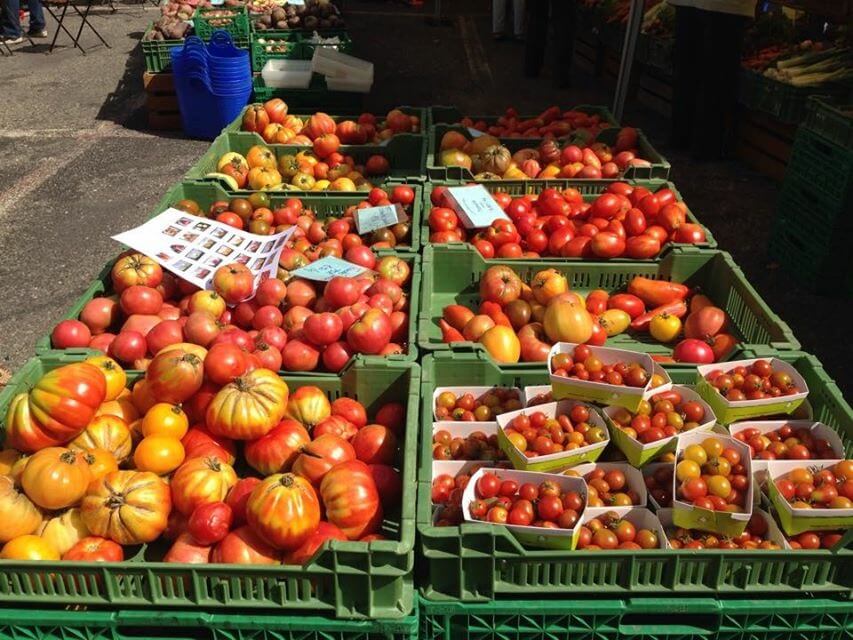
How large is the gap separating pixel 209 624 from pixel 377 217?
275 centimetres

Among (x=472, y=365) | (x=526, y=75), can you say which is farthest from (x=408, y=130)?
(x=526, y=75)

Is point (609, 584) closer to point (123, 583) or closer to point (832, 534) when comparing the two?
point (832, 534)

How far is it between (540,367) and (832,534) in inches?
48.6

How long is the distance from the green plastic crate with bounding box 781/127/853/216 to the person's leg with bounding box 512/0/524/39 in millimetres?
8581

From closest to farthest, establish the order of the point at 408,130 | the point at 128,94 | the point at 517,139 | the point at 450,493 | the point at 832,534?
the point at 832,534
the point at 450,493
the point at 517,139
the point at 408,130
the point at 128,94

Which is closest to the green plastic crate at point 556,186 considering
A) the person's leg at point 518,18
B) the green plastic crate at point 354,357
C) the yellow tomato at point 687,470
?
the green plastic crate at point 354,357

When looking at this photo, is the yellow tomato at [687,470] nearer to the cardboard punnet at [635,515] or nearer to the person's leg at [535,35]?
the cardboard punnet at [635,515]

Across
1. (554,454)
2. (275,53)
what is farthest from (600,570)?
(275,53)

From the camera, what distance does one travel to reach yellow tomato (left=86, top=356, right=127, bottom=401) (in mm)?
2867

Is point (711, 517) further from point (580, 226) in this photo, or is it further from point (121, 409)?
point (580, 226)

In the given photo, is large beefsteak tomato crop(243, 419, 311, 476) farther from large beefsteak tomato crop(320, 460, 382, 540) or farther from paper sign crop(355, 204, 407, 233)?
paper sign crop(355, 204, 407, 233)

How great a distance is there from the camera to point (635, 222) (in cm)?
420

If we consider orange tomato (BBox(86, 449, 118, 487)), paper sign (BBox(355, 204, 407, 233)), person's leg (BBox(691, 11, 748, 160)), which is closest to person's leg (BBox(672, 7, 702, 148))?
person's leg (BBox(691, 11, 748, 160))

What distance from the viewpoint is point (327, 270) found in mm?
3658
